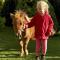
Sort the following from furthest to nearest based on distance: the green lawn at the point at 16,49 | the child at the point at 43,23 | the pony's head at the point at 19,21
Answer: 1. the green lawn at the point at 16,49
2. the pony's head at the point at 19,21
3. the child at the point at 43,23

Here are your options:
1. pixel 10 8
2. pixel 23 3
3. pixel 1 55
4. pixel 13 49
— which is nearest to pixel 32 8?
pixel 23 3

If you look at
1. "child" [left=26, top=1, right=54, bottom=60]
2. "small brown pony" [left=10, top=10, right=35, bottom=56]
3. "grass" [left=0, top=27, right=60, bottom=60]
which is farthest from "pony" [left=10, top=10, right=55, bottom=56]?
"child" [left=26, top=1, right=54, bottom=60]

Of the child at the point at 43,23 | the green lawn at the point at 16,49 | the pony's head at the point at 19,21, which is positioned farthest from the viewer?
the green lawn at the point at 16,49

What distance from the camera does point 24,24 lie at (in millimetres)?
8781

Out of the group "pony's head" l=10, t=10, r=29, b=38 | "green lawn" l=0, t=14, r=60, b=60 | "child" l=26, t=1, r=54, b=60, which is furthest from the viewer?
"green lawn" l=0, t=14, r=60, b=60

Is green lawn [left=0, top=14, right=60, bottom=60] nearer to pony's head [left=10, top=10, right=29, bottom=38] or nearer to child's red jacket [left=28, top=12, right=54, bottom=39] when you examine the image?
pony's head [left=10, top=10, right=29, bottom=38]

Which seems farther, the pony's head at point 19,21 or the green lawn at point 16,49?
the green lawn at point 16,49

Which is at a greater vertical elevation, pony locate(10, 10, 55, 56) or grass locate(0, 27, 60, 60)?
pony locate(10, 10, 55, 56)

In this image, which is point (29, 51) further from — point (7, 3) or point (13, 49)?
point (7, 3)

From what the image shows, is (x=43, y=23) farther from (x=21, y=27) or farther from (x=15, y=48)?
(x=15, y=48)

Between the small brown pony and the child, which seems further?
the small brown pony

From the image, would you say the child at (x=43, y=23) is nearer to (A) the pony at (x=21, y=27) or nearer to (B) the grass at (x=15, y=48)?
(A) the pony at (x=21, y=27)

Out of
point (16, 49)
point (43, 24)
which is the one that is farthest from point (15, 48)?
point (43, 24)

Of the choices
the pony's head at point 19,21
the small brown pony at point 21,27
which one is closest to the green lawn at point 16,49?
the small brown pony at point 21,27
